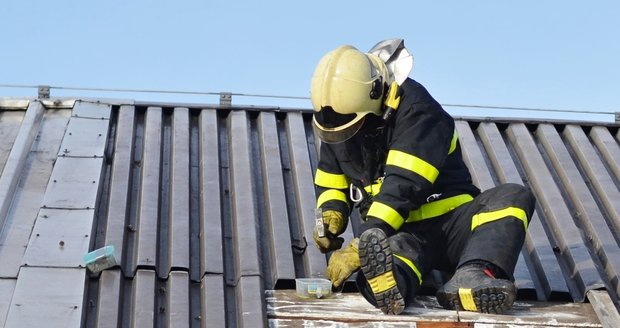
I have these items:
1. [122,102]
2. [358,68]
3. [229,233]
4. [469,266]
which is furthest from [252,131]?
[469,266]

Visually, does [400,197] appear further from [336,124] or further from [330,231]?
[330,231]

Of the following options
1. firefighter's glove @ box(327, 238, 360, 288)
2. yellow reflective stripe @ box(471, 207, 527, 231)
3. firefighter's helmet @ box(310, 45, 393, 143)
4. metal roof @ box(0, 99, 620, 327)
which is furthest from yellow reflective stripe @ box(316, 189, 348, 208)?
yellow reflective stripe @ box(471, 207, 527, 231)

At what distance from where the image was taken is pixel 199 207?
7.05m

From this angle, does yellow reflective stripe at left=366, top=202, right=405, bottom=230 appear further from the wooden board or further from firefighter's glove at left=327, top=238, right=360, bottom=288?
the wooden board

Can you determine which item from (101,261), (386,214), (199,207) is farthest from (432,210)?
(101,261)

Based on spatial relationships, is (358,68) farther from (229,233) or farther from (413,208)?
(229,233)

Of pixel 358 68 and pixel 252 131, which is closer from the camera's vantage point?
pixel 358 68

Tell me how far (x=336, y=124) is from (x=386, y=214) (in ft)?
2.09

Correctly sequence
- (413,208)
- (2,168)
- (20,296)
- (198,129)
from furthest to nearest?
(198,129)
(2,168)
(413,208)
(20,296)

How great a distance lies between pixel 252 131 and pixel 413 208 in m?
2.62

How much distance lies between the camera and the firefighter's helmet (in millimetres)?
6199

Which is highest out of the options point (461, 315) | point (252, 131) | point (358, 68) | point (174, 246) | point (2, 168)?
point (252, 131)

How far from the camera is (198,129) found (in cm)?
834

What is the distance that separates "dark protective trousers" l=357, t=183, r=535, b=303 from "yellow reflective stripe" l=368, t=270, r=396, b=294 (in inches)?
4.0
